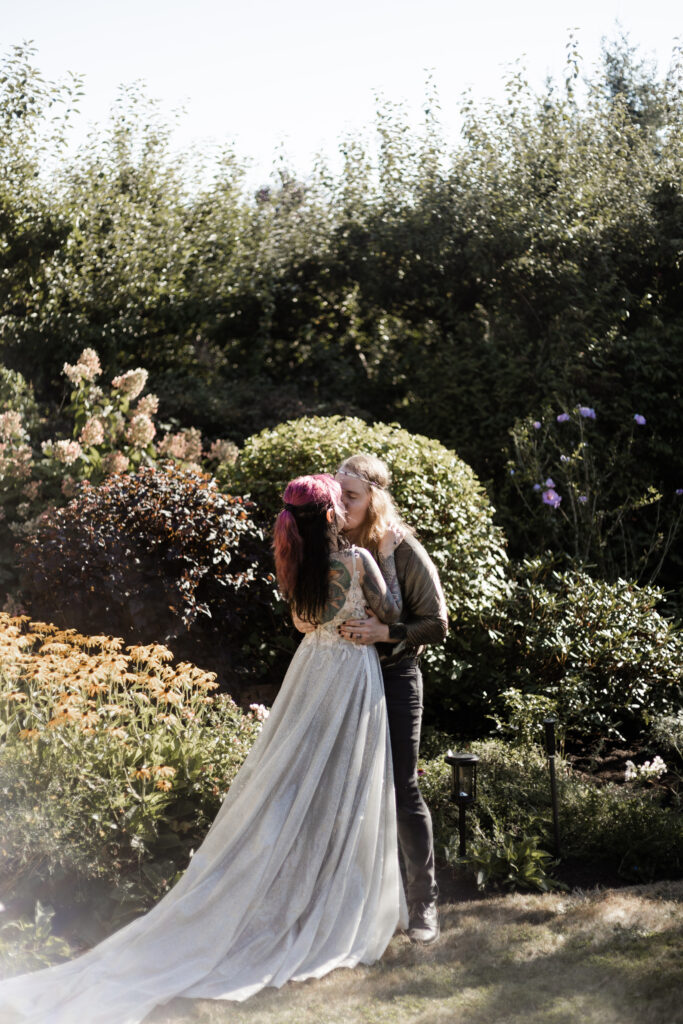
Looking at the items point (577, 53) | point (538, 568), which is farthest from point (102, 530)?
point (577, 53)

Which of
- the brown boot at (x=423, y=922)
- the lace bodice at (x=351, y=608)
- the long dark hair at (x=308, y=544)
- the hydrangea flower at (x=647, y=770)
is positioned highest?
the long dark hair at (x=308, y=544)

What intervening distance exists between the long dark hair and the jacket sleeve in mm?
346

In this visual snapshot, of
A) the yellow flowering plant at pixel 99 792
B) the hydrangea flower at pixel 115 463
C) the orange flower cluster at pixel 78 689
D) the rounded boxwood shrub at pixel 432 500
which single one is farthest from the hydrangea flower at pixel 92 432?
the yellow flowering plant at pixel 99 792

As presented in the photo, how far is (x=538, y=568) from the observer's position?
6609 mm

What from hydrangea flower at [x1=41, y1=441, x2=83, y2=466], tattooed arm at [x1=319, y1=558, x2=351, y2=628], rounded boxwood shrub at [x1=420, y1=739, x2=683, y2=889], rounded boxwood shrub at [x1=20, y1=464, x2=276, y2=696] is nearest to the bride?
tattooed arm at [x1=319, y1=558, x2=351, y2=628]

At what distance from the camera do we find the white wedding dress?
3.28 metres

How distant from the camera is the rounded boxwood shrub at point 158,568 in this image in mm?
5395

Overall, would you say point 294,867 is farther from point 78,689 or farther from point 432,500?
point 432,500

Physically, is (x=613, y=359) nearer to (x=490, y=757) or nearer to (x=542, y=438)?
(x=542, y=438)

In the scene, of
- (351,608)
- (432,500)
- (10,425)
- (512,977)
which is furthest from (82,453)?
(512,977)

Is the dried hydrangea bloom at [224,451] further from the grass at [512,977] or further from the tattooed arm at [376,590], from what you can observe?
the grass at [512,977]

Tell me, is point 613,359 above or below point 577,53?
below

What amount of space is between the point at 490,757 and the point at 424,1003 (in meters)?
2.19

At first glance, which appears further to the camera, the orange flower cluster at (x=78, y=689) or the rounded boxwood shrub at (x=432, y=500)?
the rounded boxwood shrub at (x=432, y=500)
